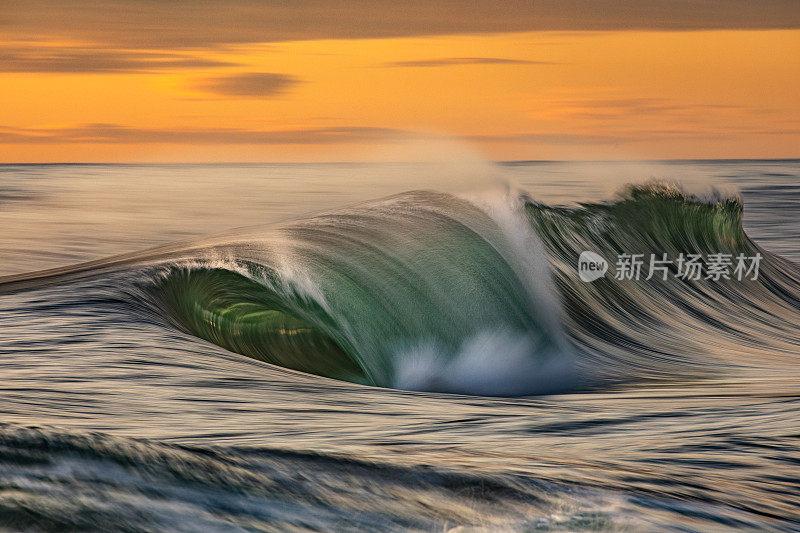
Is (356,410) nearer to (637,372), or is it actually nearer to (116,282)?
(116,282)

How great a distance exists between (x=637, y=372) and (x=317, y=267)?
1942 millimetres

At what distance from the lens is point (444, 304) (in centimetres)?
578

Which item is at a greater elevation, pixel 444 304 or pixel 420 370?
pixel 444 304

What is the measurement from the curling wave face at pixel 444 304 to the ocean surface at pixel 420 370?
0.02 metres

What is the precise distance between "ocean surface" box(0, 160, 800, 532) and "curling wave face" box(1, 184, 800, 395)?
0.07 feet

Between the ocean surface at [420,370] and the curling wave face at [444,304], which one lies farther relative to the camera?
the curling wave face at [444,304]

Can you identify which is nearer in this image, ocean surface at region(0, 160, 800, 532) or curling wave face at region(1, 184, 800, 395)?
ocean surface at region(0, 160, 800, 532)

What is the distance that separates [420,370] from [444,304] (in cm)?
77

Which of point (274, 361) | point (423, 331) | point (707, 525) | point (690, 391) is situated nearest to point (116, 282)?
point (274, 361)

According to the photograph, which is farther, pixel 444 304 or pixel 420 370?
pixel 444 304

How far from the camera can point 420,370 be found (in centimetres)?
511

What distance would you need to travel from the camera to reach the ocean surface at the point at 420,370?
1697mm

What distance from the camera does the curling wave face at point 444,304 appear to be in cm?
494

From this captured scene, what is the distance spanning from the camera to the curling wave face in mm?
4941
